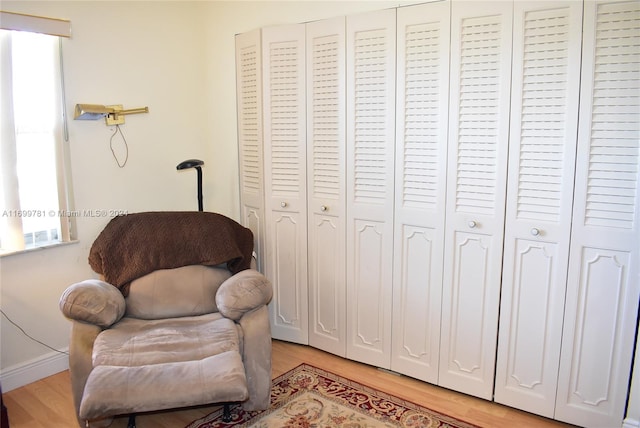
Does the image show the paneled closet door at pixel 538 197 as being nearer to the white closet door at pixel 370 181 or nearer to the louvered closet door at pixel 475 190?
the louvered closet door at pixel 475 190

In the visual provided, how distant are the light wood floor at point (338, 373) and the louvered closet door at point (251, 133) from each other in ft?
3.08

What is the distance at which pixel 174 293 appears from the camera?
2.70 metres

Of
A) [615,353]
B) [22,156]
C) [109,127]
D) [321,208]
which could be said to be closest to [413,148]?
[321,208]

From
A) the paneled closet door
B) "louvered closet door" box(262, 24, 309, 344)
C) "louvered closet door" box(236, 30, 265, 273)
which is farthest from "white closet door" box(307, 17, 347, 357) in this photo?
the paneled closet door

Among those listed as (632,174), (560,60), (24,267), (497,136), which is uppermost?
(560,60)

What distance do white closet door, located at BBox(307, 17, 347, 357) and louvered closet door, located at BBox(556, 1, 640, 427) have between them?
49.0 inches

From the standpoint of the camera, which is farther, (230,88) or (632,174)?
(230,88)

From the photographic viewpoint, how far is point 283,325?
3.30 m

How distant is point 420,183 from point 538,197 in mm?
592

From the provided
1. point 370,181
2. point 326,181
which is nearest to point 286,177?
point 326,181

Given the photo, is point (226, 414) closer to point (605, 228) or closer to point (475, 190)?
point (475, 190)

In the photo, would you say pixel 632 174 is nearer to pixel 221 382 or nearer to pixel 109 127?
pixel 221 382

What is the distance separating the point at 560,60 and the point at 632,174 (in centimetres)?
59

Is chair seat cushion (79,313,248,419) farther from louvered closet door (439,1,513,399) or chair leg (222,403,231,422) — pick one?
louvered closet door (439,1,513,399)
